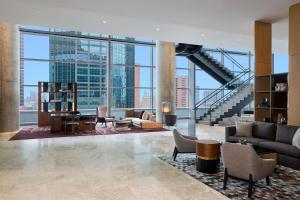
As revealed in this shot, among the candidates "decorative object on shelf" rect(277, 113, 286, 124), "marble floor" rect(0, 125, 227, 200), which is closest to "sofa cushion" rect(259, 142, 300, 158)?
"decorative object on shelf" rect(277, 113, 286, 124)

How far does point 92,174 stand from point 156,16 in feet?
15.4

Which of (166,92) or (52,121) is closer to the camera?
(52,121)

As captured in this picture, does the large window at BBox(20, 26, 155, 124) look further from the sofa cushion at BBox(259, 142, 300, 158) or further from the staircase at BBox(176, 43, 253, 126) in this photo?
the sofa cushion at BBox(259, 142, 300, 158)

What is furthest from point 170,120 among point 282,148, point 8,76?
point 8,76

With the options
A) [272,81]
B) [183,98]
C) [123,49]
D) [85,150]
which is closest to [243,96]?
[183,98]

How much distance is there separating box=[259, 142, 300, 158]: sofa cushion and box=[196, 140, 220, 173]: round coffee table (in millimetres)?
1492

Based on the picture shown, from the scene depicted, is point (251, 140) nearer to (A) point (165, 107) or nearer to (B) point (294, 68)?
(B) point (294, 68)

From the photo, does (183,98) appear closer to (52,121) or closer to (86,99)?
(86,99)

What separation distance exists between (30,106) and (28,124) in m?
0.98

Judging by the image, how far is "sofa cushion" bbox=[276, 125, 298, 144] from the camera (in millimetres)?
5313

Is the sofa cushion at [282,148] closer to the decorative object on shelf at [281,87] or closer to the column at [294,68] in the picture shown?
the column at [294,68]

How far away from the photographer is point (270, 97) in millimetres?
6719

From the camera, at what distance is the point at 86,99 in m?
13.1

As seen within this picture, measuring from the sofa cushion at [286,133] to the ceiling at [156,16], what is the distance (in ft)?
10.0
